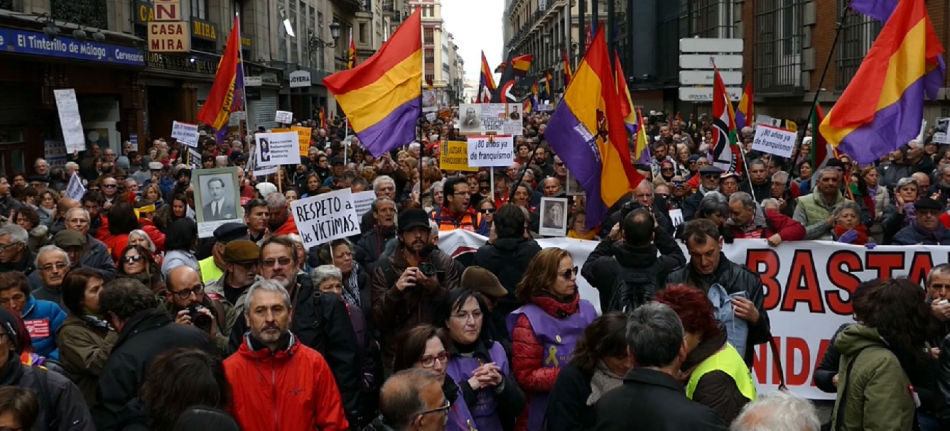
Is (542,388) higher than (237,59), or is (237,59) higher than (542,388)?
(237,59)

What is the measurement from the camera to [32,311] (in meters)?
5.52

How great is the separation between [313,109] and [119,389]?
45.2 m

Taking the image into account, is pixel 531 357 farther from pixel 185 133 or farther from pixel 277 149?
pixel 185 133

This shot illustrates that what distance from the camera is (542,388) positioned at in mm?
4867

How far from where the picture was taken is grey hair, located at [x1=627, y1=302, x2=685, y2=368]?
3.50m

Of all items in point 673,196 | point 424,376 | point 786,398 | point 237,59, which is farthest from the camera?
point 237,59

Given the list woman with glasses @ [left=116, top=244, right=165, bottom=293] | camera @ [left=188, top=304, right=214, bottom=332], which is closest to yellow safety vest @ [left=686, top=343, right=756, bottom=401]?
camera @ [left=188, top=304, right=214, bottom=332]

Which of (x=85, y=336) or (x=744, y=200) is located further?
(x=744, y=200)

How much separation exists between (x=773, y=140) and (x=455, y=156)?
4.18 meters

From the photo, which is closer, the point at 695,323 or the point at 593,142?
the point at 695,323

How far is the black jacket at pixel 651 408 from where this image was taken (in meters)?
3.25

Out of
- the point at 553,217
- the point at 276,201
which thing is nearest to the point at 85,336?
the point at 276,201

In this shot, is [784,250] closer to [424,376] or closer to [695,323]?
[695,323]

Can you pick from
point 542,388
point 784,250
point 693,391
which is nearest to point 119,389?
point 542,388
